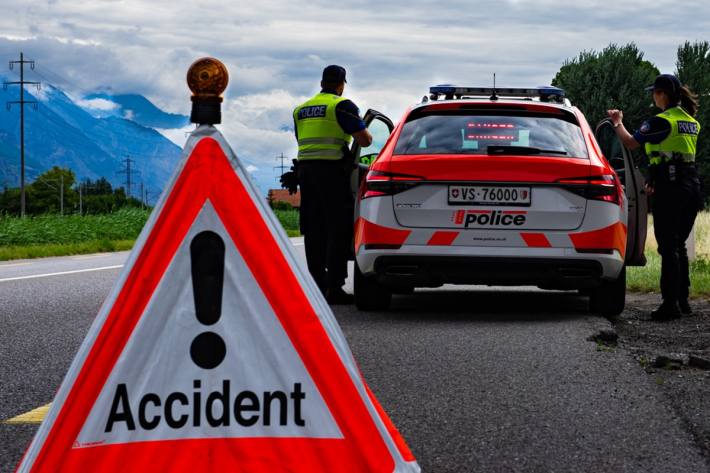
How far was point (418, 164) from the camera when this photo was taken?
8.46m

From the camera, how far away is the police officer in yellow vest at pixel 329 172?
10.0 m

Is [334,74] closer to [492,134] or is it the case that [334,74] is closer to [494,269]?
[492,134]

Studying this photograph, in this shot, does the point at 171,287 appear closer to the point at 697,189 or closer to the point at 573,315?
the point at 573,315

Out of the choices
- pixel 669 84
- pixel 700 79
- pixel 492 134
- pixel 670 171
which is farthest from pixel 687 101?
pixel 700 79

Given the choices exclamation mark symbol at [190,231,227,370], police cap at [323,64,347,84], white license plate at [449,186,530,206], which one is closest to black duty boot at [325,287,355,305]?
police cap at [323,64,347,84]

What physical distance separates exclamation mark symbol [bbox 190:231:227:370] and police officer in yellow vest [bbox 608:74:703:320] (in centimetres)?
640

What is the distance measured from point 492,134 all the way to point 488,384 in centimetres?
333

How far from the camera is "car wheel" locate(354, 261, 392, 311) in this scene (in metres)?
9.32

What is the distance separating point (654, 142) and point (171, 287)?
22.0ft

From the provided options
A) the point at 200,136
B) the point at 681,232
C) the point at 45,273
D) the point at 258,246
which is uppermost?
the point at 200,136

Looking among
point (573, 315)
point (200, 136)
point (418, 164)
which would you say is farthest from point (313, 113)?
point (200, 136)

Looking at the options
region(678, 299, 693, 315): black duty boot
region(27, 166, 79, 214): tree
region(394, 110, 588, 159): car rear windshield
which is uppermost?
region(394, 110, 588, 159): car rear windshield

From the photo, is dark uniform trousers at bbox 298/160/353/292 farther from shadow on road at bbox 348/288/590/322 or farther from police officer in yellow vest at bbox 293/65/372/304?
shadow on road at bbox 348/288/590/322

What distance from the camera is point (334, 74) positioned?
10125 millimetres
